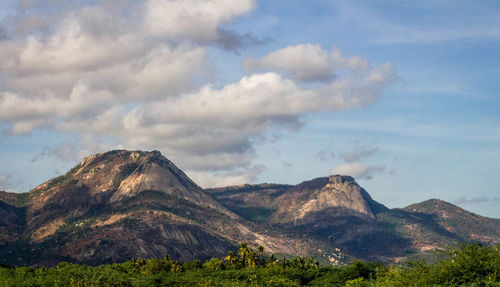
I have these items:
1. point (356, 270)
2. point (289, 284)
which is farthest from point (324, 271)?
point (289, 284)

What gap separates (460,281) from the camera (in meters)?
52.2

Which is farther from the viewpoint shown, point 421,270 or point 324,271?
point 324,271

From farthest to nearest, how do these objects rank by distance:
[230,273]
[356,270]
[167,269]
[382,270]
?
1. [167,269]
2. [356,270]
3. [230,273]
4. [382,270]

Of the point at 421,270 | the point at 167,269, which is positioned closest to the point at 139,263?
the point at 167,269

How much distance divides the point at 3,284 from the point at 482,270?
59260mm

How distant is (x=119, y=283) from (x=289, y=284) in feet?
96.9

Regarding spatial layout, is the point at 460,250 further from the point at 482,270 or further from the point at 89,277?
the point at 89,277

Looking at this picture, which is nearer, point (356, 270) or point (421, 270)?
point (421, 270)

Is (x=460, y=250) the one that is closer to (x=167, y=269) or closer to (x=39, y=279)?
(x=39, y=279)

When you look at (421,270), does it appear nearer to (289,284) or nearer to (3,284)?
(289,284)

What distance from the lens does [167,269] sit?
180625 millimetres

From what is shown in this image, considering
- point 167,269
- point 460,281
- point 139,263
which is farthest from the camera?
point 139,263

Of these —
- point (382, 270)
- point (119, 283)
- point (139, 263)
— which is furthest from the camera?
point (139, 263)

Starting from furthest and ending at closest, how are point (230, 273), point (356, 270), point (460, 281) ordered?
point (356, 270), point (230, 273), point (460, 281)
